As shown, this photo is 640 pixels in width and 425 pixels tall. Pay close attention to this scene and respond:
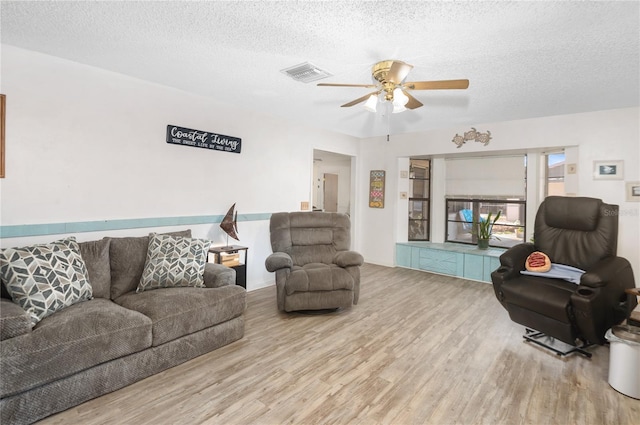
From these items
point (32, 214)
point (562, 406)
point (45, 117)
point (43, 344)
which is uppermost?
point (45, 117)

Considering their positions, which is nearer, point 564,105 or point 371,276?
point 564,105

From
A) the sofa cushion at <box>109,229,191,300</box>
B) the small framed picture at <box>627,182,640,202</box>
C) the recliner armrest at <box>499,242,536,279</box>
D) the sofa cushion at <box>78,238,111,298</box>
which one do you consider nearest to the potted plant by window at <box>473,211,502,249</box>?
the small framed picture at <box>627,182,640,202</box>

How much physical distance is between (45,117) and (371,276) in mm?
4213

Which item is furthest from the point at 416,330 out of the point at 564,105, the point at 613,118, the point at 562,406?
the point at 613,118

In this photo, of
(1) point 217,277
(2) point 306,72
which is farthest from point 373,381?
(2) point 306,72

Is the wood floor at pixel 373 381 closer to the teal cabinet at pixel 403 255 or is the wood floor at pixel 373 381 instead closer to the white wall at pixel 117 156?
the white wall at pixel 117 156

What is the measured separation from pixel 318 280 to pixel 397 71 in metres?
2.00

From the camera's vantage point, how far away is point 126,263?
2.68 meters

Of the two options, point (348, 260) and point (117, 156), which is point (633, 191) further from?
point (117, 156)

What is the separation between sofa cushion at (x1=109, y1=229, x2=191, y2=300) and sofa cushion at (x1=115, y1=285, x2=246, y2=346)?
100 mm

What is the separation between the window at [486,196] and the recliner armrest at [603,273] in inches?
89.5

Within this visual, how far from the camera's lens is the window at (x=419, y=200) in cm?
578

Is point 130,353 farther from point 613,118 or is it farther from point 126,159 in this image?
point 613,118

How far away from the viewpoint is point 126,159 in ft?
9.87
